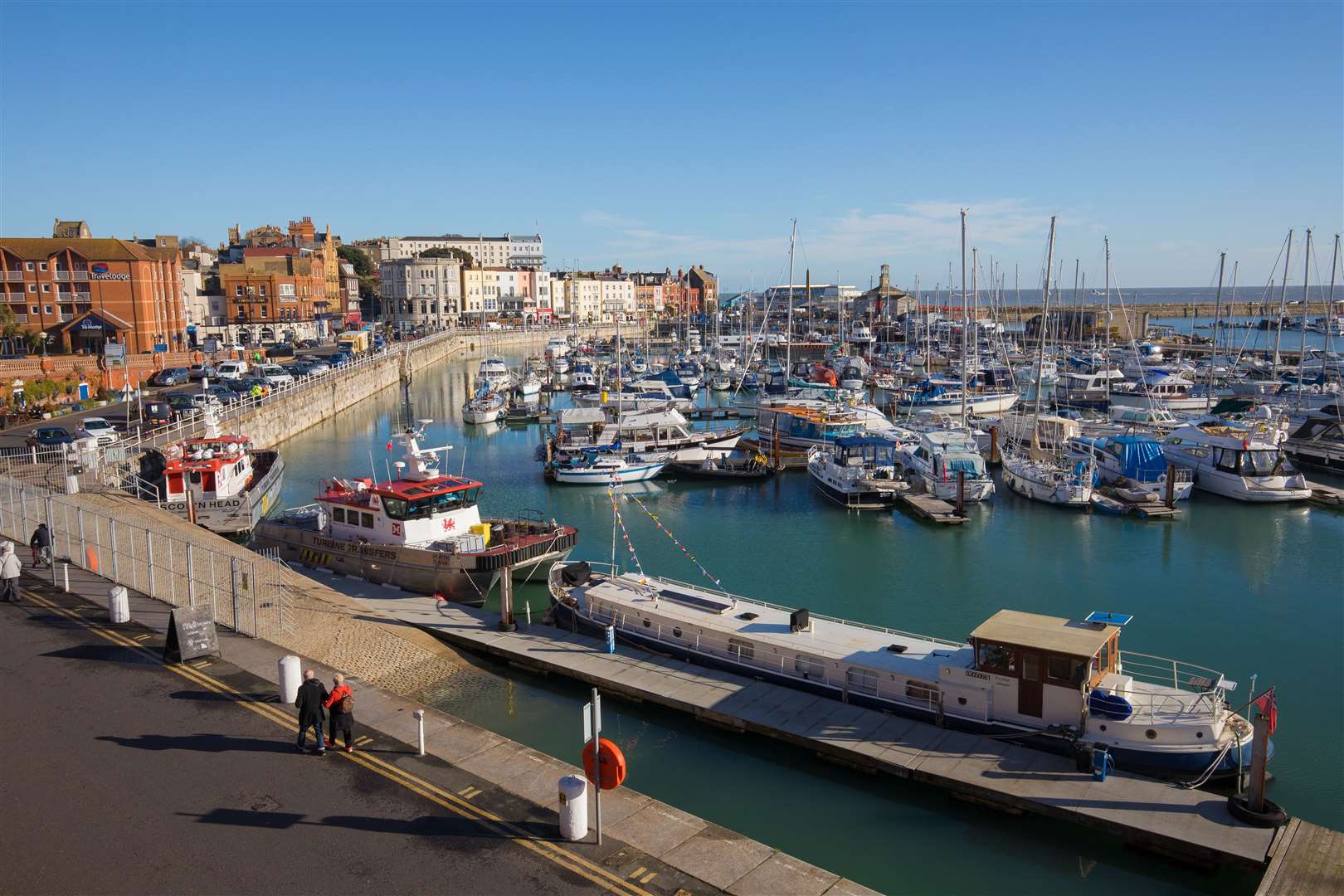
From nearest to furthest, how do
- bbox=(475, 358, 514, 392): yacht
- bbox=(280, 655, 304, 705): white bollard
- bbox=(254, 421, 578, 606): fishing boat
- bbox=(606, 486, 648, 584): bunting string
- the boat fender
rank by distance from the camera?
1. the boat fender
2. bbox=(280, 655, 304, 705): white bollard
3. bbox=(606, 486, 648, 584): bunting string
4. bbox=(254, 421, 578, 606): fishing boat
5. bbox=(475, 358, 514, 392): yacht

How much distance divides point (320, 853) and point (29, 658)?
1044 centimetres

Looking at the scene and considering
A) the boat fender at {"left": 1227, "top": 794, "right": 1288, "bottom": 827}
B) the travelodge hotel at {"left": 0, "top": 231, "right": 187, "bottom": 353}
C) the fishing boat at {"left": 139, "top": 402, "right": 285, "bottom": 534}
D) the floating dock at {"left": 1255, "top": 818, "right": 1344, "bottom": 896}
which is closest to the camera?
the floating dock at {"left": 1255, "top": 818, "right": 1344, "bottom": 896}

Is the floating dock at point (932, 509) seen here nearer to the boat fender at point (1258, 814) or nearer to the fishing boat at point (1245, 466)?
the fishing boat at point (1245, 466)

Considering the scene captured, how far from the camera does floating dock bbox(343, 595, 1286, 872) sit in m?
15.3

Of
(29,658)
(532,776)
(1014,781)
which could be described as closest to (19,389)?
(29,658)

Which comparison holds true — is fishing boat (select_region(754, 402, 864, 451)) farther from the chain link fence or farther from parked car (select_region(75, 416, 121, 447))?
the chain link fence

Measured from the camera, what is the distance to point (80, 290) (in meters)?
72.5

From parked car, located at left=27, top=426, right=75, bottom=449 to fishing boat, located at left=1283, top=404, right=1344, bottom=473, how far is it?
2431 inches

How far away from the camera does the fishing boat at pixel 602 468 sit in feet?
160

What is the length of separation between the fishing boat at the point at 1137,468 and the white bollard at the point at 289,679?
37473mm

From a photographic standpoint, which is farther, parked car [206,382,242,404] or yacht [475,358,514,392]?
yacht [475,358,514,392]

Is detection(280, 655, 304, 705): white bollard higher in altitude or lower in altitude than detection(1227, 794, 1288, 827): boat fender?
higher

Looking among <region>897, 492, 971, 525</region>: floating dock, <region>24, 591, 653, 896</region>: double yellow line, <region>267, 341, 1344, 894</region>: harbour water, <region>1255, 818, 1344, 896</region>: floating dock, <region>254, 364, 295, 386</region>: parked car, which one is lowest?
<region>267, 341, 1344, 894</region>: harbour water

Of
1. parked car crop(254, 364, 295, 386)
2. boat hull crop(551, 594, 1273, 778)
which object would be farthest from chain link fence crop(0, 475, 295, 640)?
parked car crop(254, 364, 295, 386)
